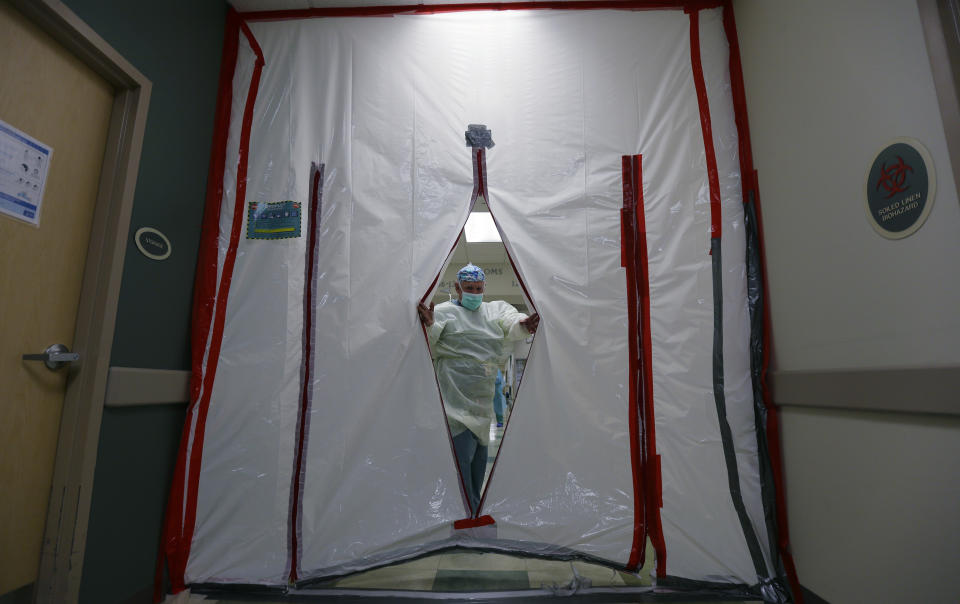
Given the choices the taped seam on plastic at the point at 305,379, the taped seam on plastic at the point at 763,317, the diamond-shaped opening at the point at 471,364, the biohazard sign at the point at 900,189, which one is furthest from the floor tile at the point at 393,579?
the biohazard sign at the point at 900,189

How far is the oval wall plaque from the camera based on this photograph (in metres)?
1.44

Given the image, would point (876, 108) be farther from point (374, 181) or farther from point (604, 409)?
point (374, 181)

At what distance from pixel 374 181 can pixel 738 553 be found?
193 cm

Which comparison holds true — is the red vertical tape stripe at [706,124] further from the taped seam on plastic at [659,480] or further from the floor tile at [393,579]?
the floor tile at [393,579]

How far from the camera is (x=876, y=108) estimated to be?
1230 millimetres

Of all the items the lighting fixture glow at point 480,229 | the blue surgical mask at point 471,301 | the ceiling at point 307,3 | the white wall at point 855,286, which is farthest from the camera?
the lighting fixture glow at point 480,229

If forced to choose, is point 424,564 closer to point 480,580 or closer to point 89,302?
point 480,580

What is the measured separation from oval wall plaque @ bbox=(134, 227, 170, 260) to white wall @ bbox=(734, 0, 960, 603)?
2.22 meters

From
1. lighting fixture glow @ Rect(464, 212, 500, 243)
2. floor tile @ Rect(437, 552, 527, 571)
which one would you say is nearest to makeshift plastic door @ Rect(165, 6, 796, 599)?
floor tile @ Rect(437, 552, 527, 571)

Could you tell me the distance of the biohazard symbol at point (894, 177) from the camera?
3.75 ft

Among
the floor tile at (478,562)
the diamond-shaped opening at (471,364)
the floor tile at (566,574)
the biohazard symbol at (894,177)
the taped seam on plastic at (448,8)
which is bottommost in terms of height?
the floor tile at (478,562)

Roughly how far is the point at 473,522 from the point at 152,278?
142 cm

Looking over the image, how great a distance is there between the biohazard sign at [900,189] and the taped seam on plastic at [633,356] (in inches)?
27.7

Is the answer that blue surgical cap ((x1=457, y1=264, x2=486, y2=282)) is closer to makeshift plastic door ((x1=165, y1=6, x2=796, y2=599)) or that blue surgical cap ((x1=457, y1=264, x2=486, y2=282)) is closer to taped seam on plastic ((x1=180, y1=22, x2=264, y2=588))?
makeshift plastic door ((x1=165, y1=6, x2=796, y2=599))
